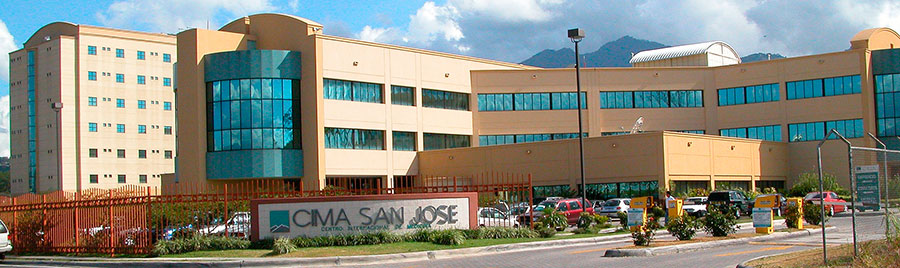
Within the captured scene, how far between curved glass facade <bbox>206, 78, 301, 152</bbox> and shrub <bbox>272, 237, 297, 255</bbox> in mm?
31485

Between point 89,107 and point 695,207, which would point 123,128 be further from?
point 695,207

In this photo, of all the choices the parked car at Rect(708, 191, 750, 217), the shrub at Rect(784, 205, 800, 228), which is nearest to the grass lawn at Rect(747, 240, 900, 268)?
the shrub at Rect(784, 205, 800, 228)

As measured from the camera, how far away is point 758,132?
64250mm

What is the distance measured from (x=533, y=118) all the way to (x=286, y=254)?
137 feet

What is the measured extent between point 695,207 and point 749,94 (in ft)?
86.5

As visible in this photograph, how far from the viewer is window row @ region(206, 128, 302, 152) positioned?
179ft

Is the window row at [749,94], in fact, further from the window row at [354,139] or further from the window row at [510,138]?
the window row at [354,139]

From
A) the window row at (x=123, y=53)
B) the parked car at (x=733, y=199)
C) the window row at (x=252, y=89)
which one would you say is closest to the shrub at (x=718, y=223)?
the parked car at (x=733, y=199)

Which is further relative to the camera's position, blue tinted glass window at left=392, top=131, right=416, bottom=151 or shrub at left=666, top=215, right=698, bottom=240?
blue tinted glass window at left=392, top=131, right=416, bottom=151

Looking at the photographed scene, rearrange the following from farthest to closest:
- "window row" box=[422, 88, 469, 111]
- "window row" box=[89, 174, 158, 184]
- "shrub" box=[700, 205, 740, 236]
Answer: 1. "window row" box=[89, 174, 158, 184]
2. "window row" box=[422, 88, 469, 111]
3. "shrub" box=[700, 205, 740, 236]

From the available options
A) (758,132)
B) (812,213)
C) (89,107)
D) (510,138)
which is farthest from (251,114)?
(89,107)

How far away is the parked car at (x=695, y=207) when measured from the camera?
133 ft

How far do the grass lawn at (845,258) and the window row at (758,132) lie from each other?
47.1m

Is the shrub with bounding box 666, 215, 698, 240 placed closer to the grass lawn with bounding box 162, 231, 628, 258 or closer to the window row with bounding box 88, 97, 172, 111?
the grass lawn with bounding box 162, 231, 628, 258
